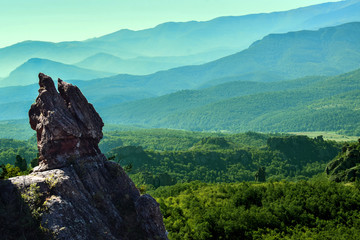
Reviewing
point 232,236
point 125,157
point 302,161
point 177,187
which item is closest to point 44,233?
point 232,236

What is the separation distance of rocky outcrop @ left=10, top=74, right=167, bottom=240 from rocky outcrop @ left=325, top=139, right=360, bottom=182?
6507 cm

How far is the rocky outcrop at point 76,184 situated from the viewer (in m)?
28.6

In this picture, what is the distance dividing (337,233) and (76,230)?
43.3 m

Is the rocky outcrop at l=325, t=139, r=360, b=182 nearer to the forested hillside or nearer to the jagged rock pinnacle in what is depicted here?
the forested hillside

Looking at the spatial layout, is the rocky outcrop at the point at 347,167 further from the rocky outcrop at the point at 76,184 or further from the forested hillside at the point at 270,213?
the rocky outcrop at the point at 76,184

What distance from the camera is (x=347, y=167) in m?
94.8

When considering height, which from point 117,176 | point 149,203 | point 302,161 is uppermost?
point 117,176

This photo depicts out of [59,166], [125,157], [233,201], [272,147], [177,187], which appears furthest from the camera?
[272,147]

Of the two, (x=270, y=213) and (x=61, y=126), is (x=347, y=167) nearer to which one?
(x=270, y=213)

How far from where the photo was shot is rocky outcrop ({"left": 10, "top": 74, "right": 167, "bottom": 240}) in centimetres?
2865

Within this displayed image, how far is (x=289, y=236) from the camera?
5919cm

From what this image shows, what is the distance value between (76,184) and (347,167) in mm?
80286

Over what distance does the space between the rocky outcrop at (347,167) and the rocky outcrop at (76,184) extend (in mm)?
65074

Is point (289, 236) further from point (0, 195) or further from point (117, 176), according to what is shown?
point (0, 195)
